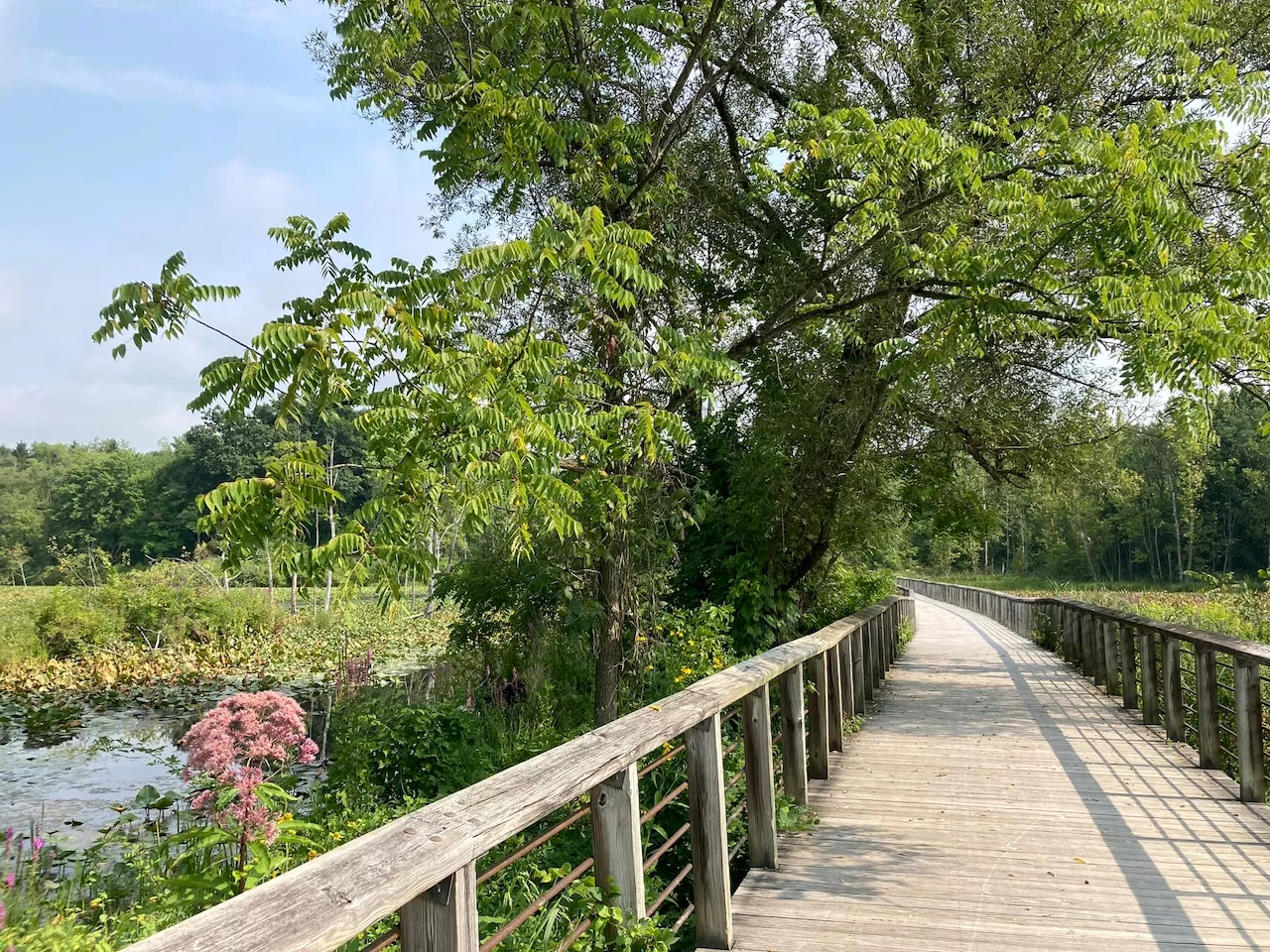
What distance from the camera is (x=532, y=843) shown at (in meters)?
2.34

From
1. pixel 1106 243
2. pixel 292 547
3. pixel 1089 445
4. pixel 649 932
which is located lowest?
pixel 649 932

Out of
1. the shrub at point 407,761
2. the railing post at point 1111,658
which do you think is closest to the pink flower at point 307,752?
the shrub at point 407,761

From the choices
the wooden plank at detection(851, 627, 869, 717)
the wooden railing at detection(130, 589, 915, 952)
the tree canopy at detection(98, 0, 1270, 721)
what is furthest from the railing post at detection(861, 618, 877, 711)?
the wooden railing at detection(130, 589, 915, 952)

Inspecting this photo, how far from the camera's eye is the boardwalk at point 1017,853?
3.76 m

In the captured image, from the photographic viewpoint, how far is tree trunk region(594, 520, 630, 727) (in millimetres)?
8305

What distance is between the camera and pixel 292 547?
14.1ft

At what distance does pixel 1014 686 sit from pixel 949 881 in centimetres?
849

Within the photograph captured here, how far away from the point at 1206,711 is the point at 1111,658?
4613 millimetres

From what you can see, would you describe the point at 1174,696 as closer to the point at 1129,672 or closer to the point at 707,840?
the point at 1129,672

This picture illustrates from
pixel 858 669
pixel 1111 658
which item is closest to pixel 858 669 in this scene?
pixel 858 669

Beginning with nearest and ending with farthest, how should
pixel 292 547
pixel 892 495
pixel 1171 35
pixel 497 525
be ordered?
1. pixel 292 547
2. pixel 1171 35
3. pixel 497 525
4. pixel 892 495

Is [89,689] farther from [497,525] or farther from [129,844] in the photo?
[129,844]

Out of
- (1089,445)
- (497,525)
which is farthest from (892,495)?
(497,525)

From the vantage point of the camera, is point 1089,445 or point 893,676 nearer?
point 1089,445
